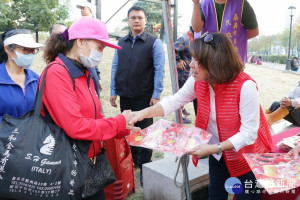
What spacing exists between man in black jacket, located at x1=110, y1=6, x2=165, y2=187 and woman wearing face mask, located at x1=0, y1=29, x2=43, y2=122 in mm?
1246

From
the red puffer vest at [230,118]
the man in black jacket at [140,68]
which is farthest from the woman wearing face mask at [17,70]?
the red puffer vest at [230,118]

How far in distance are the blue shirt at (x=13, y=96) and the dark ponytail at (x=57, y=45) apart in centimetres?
69

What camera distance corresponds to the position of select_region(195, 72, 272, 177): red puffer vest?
1.64m

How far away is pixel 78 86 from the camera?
5.34ft

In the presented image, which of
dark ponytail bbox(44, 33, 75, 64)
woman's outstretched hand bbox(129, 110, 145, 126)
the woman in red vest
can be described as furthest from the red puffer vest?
dark ponytail bbox(44, 33, 75, 64)

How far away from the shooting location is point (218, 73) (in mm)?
1588

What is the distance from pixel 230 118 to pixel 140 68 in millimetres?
1846

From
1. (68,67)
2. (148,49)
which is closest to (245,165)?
(68,67)

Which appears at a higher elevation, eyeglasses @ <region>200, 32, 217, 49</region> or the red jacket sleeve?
eyeglasses @ <region>200, 32, 217, 49</region>

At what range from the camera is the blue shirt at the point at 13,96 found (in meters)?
2.13

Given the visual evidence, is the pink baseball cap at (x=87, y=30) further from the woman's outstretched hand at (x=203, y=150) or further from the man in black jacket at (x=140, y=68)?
the man in black jacket at (x=140, y=68)

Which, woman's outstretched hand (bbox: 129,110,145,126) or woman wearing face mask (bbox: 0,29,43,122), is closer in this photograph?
woman's outstretched hand (bbox: 129,110,145,126)

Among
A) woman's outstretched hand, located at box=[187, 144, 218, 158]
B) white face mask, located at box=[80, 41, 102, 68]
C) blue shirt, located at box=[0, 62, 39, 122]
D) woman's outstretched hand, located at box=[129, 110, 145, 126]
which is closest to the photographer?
woman's outstretched hand, located at box=[187, 144, 218, 158]

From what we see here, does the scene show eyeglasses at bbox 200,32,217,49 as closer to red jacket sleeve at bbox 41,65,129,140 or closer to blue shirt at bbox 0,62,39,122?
red jacket sleeve at bbox 41,65,129,140
